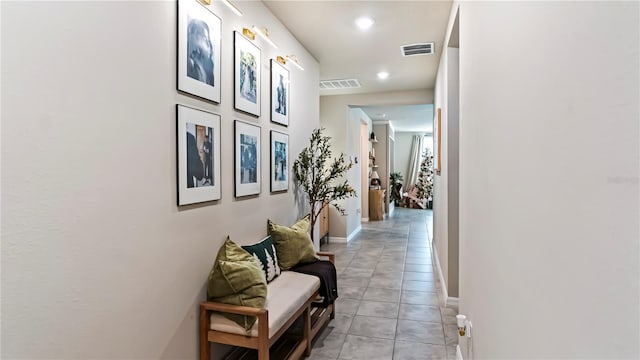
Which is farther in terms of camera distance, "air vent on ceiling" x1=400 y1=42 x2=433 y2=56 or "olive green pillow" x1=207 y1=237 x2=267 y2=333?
"air vent on ceiling" x1=400 y1=42 x2=433 y2=56

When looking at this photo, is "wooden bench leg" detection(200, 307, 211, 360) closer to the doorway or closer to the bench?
the bench

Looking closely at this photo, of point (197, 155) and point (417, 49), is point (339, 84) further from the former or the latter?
point (197, 155)

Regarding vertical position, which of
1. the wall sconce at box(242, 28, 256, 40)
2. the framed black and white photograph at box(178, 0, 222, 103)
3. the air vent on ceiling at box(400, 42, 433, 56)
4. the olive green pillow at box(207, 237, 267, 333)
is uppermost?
the air vent on ceiling at box(400, 42, 433, 56)

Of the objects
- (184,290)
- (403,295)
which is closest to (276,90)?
(184,290)

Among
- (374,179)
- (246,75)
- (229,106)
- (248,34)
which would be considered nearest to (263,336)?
(229,106)

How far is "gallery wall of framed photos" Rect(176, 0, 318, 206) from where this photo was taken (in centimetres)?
203

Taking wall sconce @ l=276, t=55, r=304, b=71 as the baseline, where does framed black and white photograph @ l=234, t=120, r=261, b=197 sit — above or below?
below

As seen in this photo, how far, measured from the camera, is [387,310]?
3406mm

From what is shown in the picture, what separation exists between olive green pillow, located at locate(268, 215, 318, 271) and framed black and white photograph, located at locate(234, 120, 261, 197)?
41 centimetres
